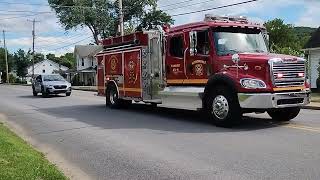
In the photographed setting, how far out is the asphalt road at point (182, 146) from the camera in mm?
7898

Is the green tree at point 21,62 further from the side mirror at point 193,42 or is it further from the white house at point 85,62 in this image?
the side mirror at point 193,42

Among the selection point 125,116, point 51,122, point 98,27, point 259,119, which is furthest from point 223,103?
point 98,27

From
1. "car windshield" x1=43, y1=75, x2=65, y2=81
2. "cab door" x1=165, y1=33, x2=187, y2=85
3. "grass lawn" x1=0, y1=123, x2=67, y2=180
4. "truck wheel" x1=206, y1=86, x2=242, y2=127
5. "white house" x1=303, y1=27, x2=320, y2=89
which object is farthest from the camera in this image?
"white house" x1=303, y1=27, x2=320, y2=89

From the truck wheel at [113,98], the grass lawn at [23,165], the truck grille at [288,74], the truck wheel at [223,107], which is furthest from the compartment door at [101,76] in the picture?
the grass lawn at [23,165]

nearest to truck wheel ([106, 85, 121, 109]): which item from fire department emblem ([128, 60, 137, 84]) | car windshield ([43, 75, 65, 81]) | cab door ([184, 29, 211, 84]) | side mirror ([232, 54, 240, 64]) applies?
fire department emblem ([128, 60, 137, 84])

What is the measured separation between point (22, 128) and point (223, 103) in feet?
19.3

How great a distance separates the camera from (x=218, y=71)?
13141 mm

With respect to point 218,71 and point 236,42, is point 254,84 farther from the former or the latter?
point 236,42

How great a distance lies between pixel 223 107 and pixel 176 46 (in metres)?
3.05

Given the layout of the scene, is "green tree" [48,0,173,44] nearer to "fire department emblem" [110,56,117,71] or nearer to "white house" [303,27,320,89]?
"white house" [303,27,320,89]

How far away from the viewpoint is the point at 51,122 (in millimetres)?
15828

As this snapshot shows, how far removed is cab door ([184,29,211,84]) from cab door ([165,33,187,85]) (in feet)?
1.83

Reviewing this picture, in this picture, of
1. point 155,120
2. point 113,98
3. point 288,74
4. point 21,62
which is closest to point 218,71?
point 288,74

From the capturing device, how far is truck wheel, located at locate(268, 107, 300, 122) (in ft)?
44.4
